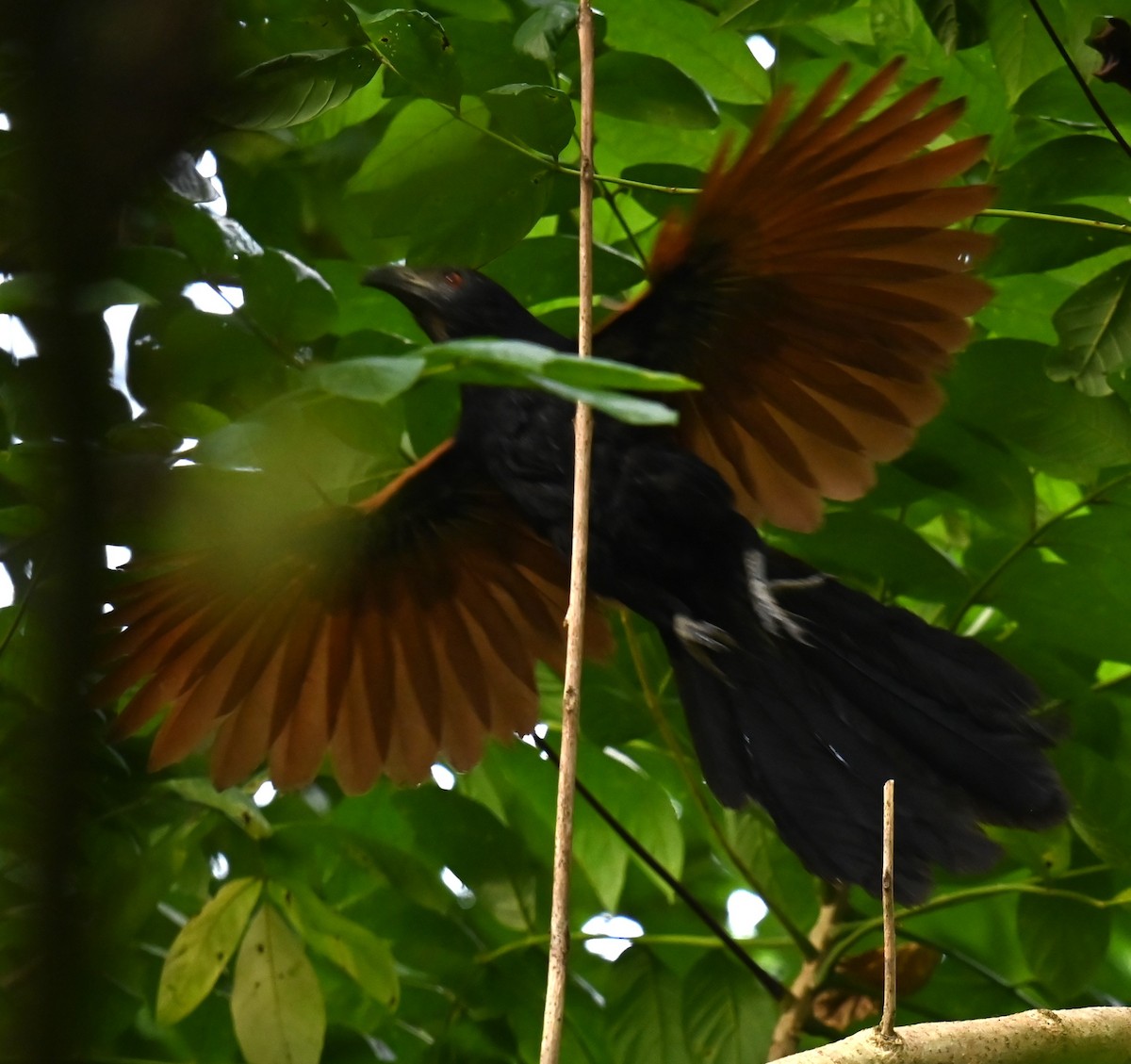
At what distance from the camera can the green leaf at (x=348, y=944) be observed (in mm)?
1939

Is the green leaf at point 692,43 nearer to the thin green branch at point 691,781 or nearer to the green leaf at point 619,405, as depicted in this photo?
the thin green branch at point 691,781

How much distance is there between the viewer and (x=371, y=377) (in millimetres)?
782

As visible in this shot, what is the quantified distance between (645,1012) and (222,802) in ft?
2.44

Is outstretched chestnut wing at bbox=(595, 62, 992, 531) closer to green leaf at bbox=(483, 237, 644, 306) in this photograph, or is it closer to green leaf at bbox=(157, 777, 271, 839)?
green leaf at bbox=(483, 237, 644, 306)

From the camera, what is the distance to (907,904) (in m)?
1.69

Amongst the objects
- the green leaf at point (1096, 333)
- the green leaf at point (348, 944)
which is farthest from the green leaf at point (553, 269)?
the green leaf at point (348, 944)

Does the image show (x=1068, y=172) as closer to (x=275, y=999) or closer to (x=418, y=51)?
(x=418, y=51)

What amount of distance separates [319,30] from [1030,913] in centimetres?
162

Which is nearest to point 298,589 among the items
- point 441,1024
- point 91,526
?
point 441,1024

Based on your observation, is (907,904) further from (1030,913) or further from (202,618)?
(202,618)

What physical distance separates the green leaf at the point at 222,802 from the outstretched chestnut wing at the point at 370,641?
0.11 metres

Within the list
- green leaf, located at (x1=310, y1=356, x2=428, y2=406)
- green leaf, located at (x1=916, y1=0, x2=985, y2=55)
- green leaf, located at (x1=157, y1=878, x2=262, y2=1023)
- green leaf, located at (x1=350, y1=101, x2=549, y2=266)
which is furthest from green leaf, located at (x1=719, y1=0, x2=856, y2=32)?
green leaf, located at (x1=157, y1=878, x2=262, y2=1023)

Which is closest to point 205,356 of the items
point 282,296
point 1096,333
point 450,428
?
point 282,296

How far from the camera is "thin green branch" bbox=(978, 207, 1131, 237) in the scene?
1829mm
